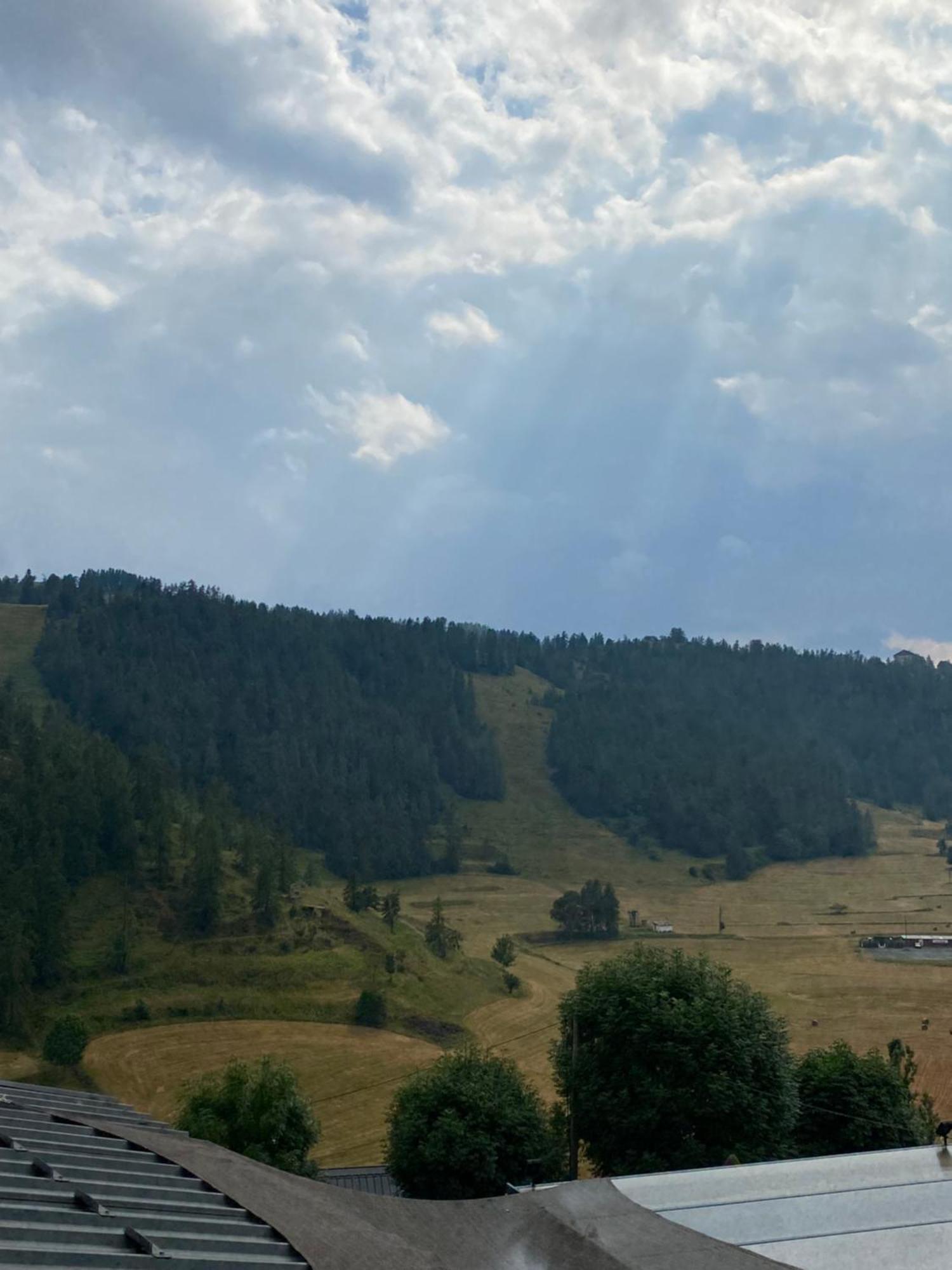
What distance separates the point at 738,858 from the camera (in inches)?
7229

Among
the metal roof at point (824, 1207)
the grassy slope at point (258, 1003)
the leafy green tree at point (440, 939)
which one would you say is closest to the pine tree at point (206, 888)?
the grassy slope at point (258, 1003)

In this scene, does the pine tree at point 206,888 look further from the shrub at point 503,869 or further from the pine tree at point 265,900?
the shrub at point 503,869

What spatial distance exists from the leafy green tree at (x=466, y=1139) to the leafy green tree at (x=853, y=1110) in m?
9.64

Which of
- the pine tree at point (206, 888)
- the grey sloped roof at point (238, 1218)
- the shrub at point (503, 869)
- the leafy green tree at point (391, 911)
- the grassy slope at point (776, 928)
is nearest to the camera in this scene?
the grey sloped roof at point (238, 1218)

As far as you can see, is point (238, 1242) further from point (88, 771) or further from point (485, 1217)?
point (88, 771)

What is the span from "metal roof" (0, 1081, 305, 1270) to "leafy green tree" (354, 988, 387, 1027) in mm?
69988

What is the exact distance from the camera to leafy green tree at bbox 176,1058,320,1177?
128 feet

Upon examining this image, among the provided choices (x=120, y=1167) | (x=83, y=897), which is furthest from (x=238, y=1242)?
(x=83, y=897)

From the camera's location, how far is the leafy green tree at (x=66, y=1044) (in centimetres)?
7244

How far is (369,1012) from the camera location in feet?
278

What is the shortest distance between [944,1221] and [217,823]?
344 ft

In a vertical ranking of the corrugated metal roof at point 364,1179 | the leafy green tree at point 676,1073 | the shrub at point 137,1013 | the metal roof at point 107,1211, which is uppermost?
the metal roof at point 107,1211

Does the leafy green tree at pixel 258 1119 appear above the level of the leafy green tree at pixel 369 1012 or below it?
above

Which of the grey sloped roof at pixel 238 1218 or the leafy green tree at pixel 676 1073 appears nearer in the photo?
the grey sloped roof at pixel 238 1218
